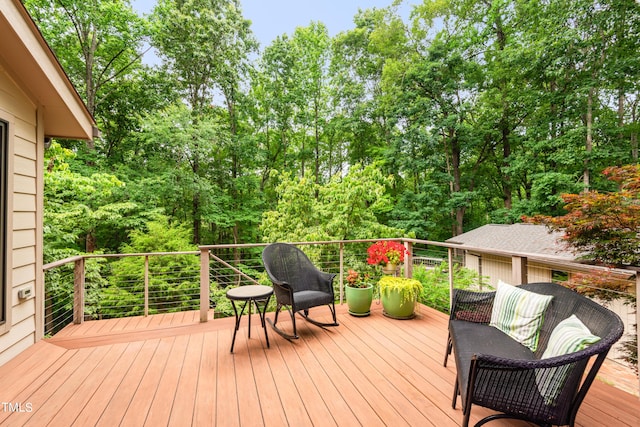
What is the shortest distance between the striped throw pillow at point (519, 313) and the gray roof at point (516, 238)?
637cm

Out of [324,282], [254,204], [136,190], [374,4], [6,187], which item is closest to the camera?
[6,187]

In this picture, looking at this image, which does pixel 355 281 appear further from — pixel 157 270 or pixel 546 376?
pixel 157 270

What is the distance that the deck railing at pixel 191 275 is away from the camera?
3.09 m

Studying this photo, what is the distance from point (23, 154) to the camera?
2.58 metres

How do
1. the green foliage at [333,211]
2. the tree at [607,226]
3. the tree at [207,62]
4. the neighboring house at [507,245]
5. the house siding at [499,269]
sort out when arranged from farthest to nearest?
the tree at [207,62] < the green foliage at [333,211] < the neighboring house at [507,245] < the house siding at [499,269] < the tree at [607,226]

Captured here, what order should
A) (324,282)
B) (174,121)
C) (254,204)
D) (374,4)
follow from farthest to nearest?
(374,4) < (254,204) < (174,121) < (324,282)

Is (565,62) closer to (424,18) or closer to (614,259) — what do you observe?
(424,18)

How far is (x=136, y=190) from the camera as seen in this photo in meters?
8.72

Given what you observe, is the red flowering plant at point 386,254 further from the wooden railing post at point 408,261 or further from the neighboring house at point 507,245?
the neighboring house at point 507,245

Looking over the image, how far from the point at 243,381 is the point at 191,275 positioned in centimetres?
620

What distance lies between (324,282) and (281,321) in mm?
738

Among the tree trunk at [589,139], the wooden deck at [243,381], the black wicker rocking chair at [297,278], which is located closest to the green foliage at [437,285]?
the wooden deck at [243,381]

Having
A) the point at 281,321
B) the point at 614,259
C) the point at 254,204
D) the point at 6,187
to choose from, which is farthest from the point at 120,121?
the point at 614,259

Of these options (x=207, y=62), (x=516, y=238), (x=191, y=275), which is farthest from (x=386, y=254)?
(x=207, y=62)
